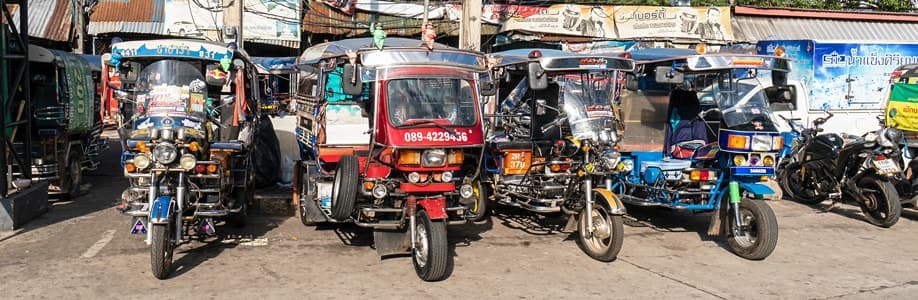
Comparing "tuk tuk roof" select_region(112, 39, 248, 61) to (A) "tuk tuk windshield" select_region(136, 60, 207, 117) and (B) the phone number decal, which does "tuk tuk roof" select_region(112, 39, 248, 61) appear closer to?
(A) "tuk tuk windshield" select_region(136, 60, 207, 117)

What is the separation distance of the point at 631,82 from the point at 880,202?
3.66 metres

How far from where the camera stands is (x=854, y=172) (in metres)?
9.66

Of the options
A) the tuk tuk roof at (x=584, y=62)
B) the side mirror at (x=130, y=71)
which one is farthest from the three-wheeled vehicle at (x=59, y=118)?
the tuk tuk roof at (x=584, y=62)

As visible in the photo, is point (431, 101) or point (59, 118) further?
point (59, 118)

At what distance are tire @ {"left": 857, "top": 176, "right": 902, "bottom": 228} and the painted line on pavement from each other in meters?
9.05

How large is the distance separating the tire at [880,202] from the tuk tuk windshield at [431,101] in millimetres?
5700

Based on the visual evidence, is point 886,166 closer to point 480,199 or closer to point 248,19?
point 480,199

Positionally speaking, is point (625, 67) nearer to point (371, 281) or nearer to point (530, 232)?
point (530, 232)

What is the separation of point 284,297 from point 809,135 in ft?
26.8

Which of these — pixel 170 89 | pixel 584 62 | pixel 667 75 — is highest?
pixel 584 62

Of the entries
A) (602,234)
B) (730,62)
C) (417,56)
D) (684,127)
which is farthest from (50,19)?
(730,62)

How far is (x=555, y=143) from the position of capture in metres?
8.34

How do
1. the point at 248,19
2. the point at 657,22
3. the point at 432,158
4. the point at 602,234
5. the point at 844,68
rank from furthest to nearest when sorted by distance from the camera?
the point at 657,22 < the point at 248,19 < the point at 844,68 < the point at 602,234 < the point at 432,158

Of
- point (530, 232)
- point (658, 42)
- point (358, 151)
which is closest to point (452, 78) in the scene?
point (358, 151)
